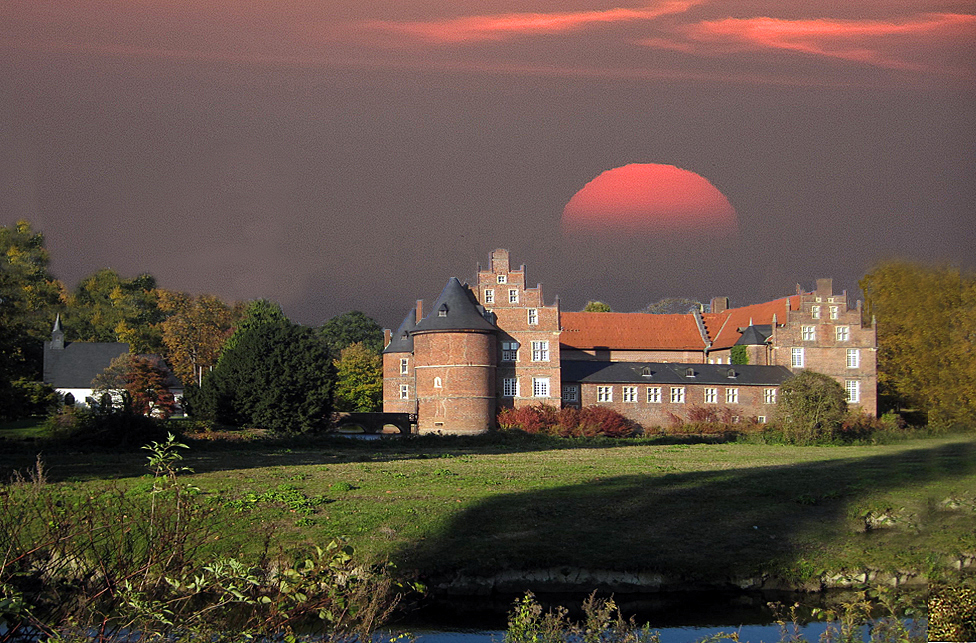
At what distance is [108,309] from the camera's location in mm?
76062

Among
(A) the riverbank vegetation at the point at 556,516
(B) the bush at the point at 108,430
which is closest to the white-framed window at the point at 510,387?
(B) the bush at the point at 108,430

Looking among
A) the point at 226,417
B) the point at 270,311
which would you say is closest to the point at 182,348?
the point at 270,311

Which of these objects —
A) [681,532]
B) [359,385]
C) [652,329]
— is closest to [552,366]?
[652,329]

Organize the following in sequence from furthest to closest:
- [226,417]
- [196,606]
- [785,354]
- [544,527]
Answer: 1. [785,354]
2. [226,417]
3. [544,527]
4. [196,606]

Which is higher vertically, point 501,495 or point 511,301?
point 511,301

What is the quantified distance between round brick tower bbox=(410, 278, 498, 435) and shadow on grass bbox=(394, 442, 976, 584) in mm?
28885

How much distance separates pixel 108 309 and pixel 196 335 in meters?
12.2

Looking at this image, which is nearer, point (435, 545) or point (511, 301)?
point (435, 545)

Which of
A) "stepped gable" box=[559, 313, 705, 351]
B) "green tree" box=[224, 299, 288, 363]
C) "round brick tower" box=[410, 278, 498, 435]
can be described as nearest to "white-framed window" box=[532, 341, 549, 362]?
"round brick tower" box=[410, 278, 498, 435]

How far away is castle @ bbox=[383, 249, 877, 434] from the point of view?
1971 inches

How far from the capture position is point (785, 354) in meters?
58.4

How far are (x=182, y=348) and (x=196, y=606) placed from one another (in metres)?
61.2

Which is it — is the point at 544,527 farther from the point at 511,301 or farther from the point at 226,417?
the point at 511,301

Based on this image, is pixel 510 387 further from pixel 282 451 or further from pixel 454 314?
pixel 282 451
